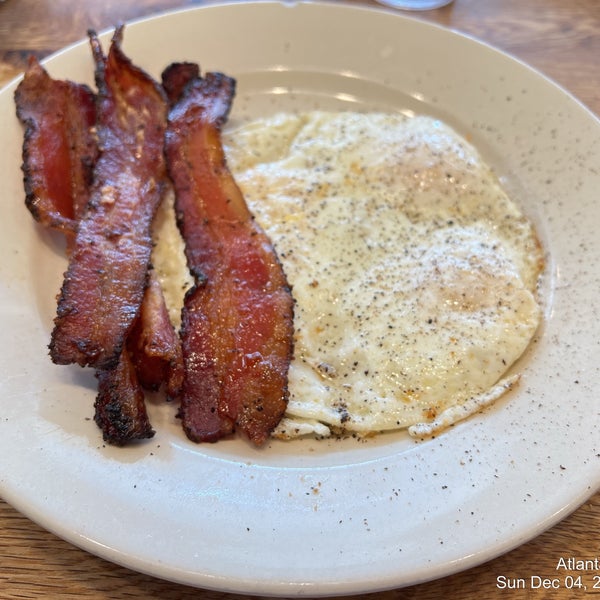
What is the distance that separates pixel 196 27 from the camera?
7.54 ft

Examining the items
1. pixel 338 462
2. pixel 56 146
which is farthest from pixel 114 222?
pixel 338 462

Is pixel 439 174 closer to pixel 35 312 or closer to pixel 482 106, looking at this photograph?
pixel 482 106

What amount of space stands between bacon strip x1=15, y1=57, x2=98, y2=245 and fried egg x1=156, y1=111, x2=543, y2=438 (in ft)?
1.74

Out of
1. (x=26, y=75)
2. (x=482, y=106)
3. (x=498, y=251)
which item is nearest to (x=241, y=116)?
(x=26, y=75)

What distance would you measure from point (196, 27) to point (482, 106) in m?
1.22

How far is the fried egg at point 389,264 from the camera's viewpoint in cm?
156

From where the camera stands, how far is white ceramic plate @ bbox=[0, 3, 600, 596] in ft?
3.71

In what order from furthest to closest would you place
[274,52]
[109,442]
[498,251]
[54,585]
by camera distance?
[274,52] < [498,251] < [109,442] < [54,585]

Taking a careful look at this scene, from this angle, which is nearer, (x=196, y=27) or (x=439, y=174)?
(x=439, y=174)

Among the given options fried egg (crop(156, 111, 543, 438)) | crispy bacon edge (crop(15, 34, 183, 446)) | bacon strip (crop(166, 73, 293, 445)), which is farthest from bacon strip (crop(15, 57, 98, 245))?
fried egg (crop(156, 111, 543, 438))

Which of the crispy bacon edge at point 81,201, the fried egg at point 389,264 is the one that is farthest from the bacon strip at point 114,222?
the fried egg at point 389,264

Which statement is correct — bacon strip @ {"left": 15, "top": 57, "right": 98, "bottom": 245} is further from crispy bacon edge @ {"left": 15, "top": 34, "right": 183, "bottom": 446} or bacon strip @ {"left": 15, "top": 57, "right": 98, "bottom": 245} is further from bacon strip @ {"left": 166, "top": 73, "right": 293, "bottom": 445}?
bacon strip @ {"left": 166, "top": 73, "right": 293, "bottom": 445}

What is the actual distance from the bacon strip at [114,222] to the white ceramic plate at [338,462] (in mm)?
137

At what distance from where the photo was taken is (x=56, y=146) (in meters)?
1.85
